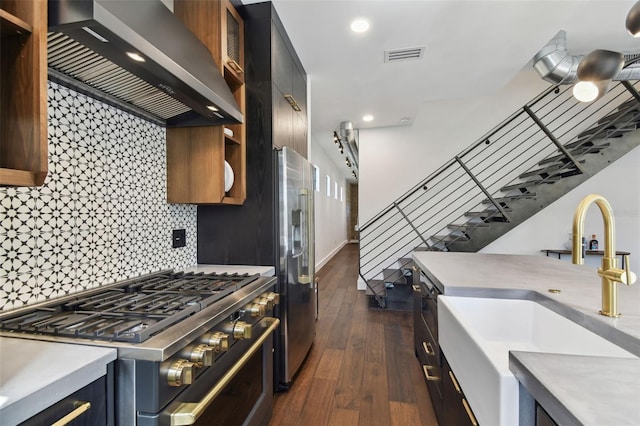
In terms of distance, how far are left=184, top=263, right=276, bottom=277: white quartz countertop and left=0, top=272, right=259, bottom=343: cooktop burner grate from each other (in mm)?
310

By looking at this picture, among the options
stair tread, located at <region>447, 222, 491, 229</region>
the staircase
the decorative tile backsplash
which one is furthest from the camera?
stair tread, located at <region>447, 222, 491, 229</region>

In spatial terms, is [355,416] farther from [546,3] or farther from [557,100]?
[557,100]

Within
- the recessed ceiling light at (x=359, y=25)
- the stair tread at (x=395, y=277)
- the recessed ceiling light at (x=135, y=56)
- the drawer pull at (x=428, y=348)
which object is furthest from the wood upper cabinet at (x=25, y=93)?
the stair tread at (x=395, y=277)

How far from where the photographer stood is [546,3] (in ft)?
7.05

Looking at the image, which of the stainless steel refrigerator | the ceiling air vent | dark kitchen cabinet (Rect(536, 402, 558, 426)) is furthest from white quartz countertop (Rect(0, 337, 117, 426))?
the ceiling air vent

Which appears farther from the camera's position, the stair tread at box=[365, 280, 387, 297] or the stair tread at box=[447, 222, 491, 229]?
the stair tread at box=[365, 280, 387, 297]

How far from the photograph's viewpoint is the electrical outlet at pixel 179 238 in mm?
1902

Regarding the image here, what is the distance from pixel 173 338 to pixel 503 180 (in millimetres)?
4952

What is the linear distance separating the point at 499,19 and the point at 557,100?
9.52 ft

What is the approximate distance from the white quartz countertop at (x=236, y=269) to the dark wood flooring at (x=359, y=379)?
35.0 inches

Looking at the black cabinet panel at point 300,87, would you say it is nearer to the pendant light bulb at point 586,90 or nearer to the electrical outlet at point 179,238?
the electrical outlet at point 179,238

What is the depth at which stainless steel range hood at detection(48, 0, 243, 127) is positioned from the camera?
2.74 feet

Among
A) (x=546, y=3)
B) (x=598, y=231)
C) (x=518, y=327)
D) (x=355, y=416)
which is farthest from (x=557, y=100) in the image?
(x=355, y=416)

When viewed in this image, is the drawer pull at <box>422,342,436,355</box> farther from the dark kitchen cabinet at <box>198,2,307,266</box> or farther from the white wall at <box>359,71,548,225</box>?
the white wall at <box>359,71,548,225</box>
